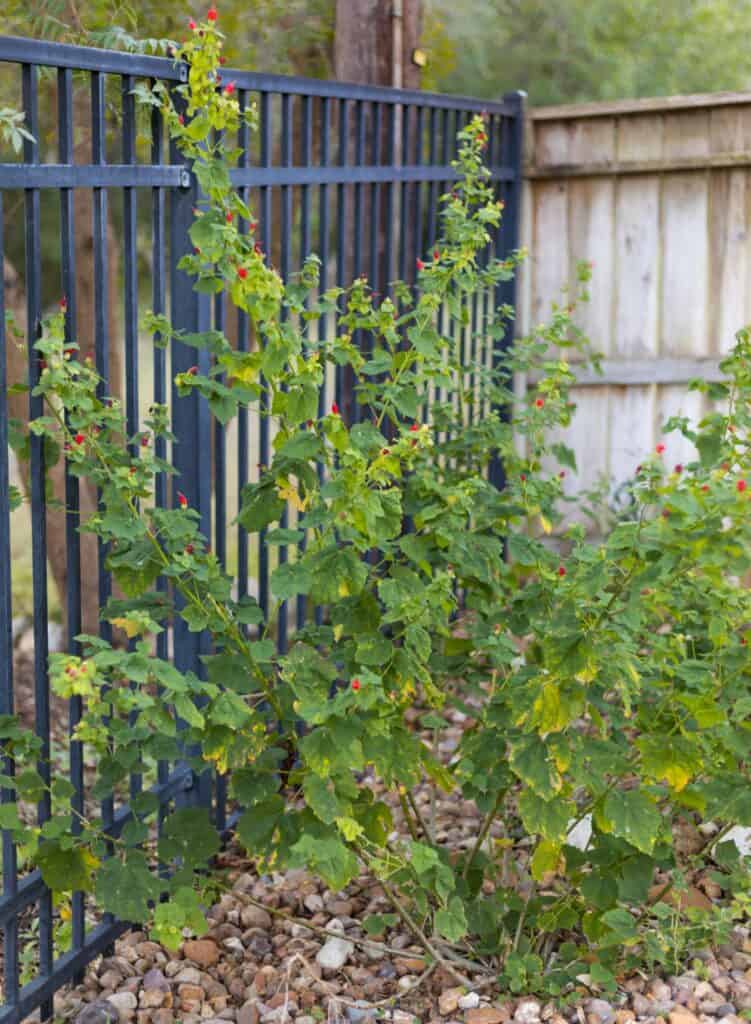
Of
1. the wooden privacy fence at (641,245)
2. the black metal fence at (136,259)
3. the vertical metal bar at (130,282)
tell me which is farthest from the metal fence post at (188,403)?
the wooden privacy fence at (641,245)

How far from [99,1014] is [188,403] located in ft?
4.58

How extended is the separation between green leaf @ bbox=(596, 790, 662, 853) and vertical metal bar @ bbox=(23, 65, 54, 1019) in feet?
3.68

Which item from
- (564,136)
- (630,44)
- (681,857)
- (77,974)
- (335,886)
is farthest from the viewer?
(630,44)

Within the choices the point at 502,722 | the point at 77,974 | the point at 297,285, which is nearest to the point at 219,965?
the point at 77,974

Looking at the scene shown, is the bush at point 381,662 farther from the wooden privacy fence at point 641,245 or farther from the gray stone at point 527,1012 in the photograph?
the wooden privacy fence at point 641,245

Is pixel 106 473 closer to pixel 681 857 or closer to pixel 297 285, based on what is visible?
pixel 297 285

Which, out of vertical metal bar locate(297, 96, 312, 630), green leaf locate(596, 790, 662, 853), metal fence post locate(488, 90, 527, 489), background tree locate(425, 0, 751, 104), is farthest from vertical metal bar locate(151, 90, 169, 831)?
background tree locate(425, 0, 751, 104)

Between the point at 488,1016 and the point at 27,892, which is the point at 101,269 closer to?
the point at 27,892

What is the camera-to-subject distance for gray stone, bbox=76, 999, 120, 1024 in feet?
9.11

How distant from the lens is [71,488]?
2.71m

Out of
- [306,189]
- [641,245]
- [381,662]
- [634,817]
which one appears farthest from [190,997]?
[641,245]

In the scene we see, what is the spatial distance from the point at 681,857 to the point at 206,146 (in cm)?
210

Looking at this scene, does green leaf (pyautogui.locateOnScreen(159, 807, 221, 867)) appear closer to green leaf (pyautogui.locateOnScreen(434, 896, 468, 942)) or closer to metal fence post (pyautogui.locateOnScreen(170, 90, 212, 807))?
metal fence post (pyautogui.locateOnScreen(170, 90, 212, 807))

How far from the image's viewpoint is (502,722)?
8.98ft
